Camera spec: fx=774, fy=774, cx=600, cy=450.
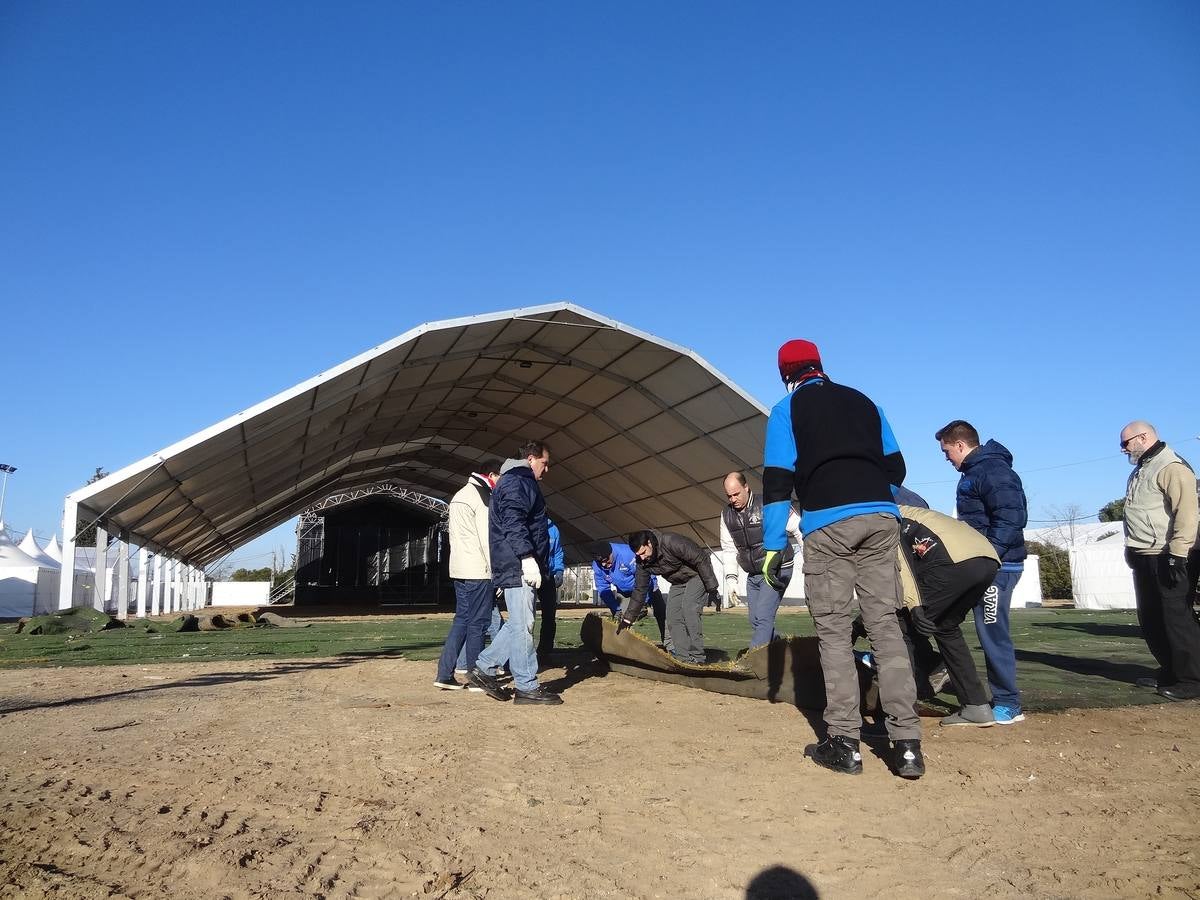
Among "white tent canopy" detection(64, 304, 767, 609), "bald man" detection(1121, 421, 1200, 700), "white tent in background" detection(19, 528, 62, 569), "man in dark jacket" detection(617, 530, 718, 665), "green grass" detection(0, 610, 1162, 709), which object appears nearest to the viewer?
"bald man" detection(1121, 421, 1200, 700)

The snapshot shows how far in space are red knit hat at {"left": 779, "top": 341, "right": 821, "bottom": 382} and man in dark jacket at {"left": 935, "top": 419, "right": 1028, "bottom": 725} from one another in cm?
158

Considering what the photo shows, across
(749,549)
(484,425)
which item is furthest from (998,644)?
(484,425)

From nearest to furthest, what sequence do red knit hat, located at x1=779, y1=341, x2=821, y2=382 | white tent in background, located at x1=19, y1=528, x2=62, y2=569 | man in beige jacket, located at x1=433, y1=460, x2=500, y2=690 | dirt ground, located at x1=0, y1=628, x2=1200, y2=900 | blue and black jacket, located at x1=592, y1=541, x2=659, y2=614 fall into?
dirt ground, located at x1=0, y1=628, x2=1200, y2=900
red knit hat, located at x1=779, y1=341, x2=821, y2=382
man in beige jacket, located at x1=433, y1=460, x2=500, y2=690
blue and black jacket, located at x1=592, y1=541, x2=659, y2=614
white tent in background, located at x1=19, y1=528, x2=62, y2=569

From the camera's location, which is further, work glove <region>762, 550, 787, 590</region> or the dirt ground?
work glove <region>762, 550, 787, 590</region>

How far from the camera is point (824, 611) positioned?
11.0ft

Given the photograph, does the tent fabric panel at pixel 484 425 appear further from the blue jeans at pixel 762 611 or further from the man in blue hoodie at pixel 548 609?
the blue jeans at pixel 762 611

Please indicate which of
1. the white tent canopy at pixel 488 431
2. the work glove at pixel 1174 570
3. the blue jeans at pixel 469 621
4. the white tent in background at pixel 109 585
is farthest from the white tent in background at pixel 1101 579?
the white tent in background at pixel 109 585

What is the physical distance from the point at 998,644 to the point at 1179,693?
1.74 meters

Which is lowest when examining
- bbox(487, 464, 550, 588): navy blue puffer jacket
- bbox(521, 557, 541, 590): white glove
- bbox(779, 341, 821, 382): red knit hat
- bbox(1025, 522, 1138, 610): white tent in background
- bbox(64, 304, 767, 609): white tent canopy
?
bbox(1025, 522, 1138, 610): white tent in background

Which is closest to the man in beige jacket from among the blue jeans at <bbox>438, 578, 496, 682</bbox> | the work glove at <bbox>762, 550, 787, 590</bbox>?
the blue jeans at <bbox>438, 578, 496, 682</bbox>

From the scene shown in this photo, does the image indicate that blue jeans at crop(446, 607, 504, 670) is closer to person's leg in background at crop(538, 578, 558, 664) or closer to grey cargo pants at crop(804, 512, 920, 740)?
person's leg in background at crop(538, 578, 558, 664)

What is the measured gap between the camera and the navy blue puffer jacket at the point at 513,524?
5.18 metres

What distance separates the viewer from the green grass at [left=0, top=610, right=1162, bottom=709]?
17.7ft

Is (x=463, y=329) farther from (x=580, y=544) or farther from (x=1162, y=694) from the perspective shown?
(x=580, y=544)
